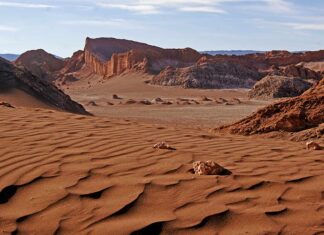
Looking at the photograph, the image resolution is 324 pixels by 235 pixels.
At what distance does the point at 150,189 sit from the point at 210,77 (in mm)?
44245

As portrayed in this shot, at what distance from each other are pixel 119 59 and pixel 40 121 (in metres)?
57.1

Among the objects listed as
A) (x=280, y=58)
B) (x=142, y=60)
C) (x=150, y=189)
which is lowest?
(x=150, y=189)

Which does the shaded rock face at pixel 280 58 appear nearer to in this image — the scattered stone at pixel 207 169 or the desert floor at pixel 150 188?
the desert floor at pixel 150 188

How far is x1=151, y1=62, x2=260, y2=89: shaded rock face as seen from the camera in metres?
46.6

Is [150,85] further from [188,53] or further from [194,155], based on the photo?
[194,155]

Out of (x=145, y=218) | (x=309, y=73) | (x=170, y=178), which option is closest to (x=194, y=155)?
(x=170, y=178)

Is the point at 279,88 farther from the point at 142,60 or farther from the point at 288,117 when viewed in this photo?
the point at 142,60

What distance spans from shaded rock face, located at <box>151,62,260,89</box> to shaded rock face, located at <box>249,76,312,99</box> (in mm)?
12693

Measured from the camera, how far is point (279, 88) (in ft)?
106

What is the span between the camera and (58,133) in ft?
20.2

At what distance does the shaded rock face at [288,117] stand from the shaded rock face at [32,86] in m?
9.51

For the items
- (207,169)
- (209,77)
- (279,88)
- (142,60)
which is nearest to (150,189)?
(207,169)

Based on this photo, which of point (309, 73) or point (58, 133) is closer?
point (58, 133)

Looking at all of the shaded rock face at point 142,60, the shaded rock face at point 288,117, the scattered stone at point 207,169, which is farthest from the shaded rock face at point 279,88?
the scattered stone at point 207,169
